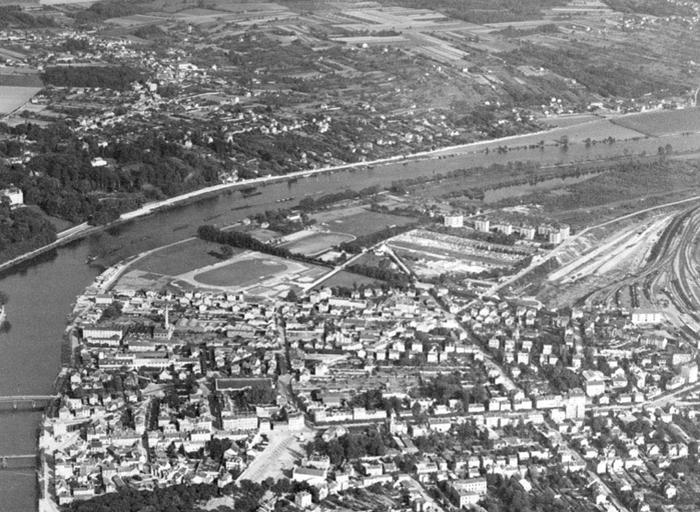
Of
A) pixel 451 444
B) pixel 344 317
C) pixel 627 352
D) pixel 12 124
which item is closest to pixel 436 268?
pixel 344 317

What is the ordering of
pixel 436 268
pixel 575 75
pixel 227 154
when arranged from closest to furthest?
pixel 436 268 → pixel 227 154 → pixel 575 75

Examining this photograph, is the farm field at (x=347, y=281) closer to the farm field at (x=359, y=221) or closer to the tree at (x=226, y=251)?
the tree at (x=226, y=251)

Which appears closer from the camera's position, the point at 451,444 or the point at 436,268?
the point at 451,444

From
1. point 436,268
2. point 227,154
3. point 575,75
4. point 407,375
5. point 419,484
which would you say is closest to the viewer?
point 419,484

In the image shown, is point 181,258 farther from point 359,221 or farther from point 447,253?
point 447,253

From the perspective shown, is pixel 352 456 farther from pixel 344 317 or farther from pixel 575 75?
pixel 575 75

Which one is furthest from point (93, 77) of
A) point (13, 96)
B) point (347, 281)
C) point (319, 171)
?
point (347, 281)
